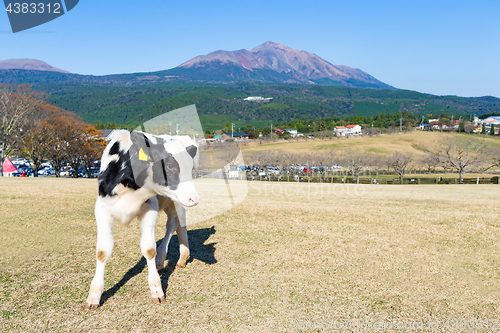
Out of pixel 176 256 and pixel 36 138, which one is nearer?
pixel 176 256

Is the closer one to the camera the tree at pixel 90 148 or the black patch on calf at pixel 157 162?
the black patch on calf at pixel 157 162

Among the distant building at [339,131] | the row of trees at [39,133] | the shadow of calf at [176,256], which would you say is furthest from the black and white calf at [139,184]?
the distant building at [339,131]

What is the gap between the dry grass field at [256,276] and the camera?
4.39 meters

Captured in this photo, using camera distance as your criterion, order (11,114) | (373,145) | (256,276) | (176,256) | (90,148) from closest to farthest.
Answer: (256,276) < (176,256) < (11,114) < (90,148) < (373,145)

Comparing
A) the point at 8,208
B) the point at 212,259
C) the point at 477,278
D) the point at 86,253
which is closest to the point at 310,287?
the point at 212,259

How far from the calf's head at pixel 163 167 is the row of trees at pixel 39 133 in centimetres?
3955

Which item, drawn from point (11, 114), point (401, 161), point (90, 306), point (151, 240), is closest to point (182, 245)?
point (151, 240)

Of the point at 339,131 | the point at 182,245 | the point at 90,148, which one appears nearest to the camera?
the point at 182,245

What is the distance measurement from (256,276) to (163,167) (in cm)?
282

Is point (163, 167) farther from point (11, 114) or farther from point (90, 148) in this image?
point (90, 148)

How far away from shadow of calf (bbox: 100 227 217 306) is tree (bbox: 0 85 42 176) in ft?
121

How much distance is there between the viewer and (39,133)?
127 feet

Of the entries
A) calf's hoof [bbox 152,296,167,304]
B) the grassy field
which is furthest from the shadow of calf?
the grassy field

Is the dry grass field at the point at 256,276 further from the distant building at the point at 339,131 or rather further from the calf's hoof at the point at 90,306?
the distant building at the point at 339,131
